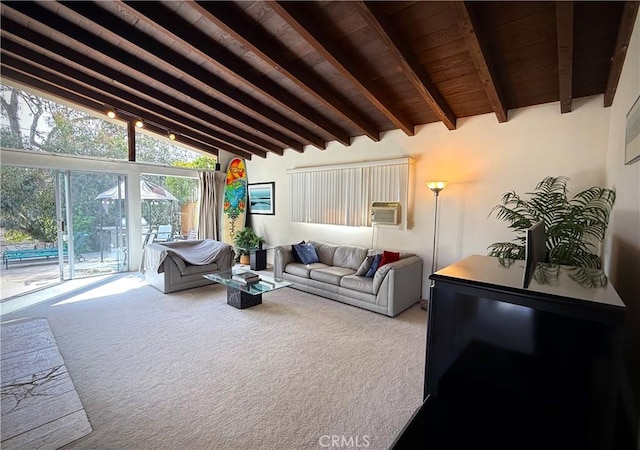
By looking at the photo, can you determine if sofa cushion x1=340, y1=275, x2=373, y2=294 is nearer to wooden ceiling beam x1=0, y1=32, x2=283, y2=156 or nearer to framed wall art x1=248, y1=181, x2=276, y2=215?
framed wall art x1=248, y1=181, x2=276, y2=215

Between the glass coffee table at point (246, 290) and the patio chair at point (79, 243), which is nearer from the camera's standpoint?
the glass coffee table at point (246, 290)

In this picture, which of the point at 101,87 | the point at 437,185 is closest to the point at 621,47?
the point at 437,185

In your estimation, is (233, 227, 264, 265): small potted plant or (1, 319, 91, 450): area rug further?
(233, 227, 264, 265): small potted plant

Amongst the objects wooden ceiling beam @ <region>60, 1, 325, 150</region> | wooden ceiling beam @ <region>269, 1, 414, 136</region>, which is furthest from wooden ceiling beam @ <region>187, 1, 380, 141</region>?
wooden ceiling beam @ <region>60, 1, 325, 150</region>

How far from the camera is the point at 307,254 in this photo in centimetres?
503

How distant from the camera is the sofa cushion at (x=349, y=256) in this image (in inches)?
185

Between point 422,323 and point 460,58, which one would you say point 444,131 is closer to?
point 460,58

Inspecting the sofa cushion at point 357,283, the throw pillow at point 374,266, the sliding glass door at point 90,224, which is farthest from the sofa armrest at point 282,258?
the sliding glass door at point 90,224

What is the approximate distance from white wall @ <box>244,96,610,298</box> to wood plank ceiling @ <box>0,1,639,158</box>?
0.57ft

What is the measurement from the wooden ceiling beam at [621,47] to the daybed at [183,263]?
533 cm

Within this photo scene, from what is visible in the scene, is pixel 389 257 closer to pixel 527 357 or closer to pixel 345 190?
pixel 345 190

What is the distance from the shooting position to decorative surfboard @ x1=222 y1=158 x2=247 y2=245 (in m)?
7.10

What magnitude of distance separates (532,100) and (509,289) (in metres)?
3.14

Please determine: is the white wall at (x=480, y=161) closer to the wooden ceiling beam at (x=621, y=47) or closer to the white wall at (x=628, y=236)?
the wooden ceiling beam at (x=621, y=47)
